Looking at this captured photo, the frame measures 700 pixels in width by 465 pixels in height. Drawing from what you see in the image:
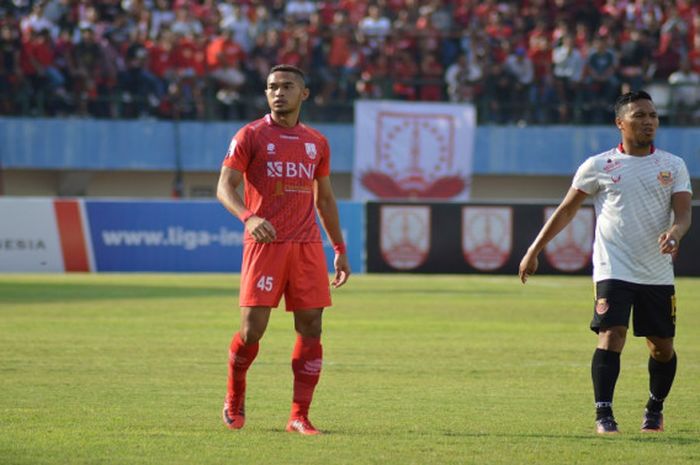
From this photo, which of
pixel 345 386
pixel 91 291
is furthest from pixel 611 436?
pixel 91 291

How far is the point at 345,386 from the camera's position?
10734mm

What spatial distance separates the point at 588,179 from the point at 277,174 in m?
1.88

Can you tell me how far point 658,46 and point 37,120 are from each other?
46.2 feet

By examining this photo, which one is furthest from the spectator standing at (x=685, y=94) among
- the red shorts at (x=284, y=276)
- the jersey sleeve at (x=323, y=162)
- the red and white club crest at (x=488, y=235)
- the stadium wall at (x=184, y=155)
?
the red shorts at (x=284, y=276)

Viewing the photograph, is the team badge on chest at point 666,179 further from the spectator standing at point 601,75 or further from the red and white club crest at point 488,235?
the spectator standing at point 601,75

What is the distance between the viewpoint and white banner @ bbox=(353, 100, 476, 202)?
99.7ft

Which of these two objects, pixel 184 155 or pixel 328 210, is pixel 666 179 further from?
pixel 184 155

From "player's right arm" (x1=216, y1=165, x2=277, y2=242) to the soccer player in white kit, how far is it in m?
1.75

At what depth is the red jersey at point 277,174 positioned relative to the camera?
8156 mm

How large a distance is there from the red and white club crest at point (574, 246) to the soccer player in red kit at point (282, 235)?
57.2ft

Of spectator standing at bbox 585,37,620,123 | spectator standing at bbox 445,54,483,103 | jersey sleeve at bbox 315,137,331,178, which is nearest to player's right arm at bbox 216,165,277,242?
jersey sleeve at bbox 315,137,331,178

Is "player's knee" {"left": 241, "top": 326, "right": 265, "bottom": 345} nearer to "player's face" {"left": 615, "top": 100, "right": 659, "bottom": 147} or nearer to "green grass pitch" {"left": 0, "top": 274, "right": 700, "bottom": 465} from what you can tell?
"green grass pitch" {"left": 0, "top": 274, "right": 700, "bottom": 465}

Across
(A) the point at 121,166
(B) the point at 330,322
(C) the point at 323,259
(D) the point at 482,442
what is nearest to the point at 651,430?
(D) the point at 482,442

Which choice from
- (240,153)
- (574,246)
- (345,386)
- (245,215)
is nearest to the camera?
(245,215)
